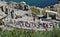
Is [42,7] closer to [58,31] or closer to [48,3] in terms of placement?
[48,3]

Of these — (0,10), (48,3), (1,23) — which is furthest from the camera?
(48,3)

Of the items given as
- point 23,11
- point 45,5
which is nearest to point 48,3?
point 45,5

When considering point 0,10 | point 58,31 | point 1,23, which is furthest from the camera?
point 0,10

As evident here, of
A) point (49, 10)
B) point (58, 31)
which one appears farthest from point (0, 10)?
point (58, 31)

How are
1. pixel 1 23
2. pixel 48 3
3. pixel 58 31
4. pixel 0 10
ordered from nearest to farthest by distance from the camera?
1. pixel 58 31
2. pixel 1 23
3. pixel 0 10
4. pixel 48 3

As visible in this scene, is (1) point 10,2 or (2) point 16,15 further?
(1) point 10,2

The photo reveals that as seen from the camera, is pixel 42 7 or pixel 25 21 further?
pixel 42 7

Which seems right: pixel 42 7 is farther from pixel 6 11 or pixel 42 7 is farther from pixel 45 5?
pixel 6 11

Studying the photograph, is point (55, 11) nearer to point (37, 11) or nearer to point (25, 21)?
point (37, 11)

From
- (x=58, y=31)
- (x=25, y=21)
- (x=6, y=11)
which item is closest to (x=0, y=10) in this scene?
(x=6, y=11)
